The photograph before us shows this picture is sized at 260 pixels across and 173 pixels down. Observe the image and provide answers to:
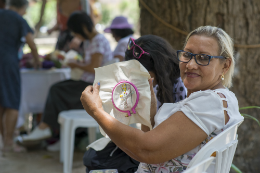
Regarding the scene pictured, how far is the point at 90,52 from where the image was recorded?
11.6 feet

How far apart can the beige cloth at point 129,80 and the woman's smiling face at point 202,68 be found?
0.20m

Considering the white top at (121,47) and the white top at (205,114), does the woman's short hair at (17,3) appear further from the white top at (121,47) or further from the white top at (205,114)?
the white top at (205,114)

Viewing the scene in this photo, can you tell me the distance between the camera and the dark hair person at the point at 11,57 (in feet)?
11.7

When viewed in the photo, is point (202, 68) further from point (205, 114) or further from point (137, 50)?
point (137, 50)

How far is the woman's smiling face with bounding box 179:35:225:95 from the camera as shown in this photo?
1307 mm

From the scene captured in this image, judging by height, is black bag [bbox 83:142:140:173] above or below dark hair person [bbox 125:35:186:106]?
below

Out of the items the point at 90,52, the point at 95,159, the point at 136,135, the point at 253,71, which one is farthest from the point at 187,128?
the point at 90,52

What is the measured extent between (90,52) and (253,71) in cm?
190

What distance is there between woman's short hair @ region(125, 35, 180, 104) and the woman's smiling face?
0.31m

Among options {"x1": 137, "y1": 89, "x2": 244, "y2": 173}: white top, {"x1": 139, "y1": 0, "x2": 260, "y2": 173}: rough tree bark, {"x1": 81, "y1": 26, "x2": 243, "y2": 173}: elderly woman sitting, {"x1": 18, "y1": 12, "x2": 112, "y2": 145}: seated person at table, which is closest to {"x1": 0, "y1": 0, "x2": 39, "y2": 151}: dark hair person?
{"x1": 18, "y1": 12, "x2": 112, "y2": 145}: seated person at table

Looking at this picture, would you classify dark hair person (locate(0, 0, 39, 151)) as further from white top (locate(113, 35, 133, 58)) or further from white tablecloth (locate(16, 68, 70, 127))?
white top (locate(113, 35, 133, 58))

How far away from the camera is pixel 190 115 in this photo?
1.15 meters

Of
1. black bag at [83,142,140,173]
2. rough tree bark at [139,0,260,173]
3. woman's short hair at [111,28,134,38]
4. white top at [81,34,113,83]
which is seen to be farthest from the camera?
woman's short hair at [111,28,134,38]

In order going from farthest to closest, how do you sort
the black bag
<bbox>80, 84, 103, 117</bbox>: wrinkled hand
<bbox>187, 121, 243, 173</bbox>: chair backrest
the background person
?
1. the background person
2. the black bag
3. <bbox>80, 84, 103, 117</bbox>: wrinkled hand
4. <bbox>187, 121, 243, 173</bbox>: chair backrest
